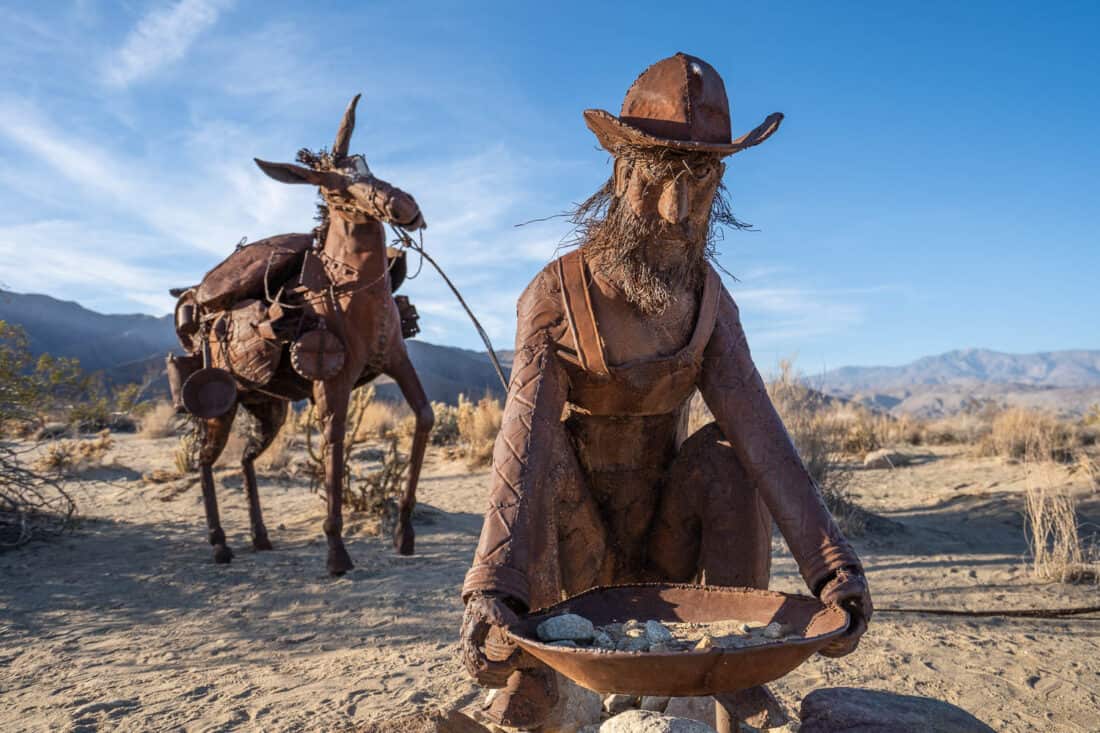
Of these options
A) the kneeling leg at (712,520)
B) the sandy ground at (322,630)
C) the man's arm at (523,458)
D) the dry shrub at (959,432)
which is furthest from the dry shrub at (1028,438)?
the man's arm at (523,458)

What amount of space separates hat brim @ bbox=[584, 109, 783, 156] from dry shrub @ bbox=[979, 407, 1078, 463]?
1060 cm

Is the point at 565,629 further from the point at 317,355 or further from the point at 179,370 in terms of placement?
the point at 179,370

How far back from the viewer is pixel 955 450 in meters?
13.9

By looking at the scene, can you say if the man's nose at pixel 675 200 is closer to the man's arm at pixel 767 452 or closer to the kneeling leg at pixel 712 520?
the man's arm at pixel 767 452

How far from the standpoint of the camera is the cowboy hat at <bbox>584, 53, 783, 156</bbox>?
6.85ft

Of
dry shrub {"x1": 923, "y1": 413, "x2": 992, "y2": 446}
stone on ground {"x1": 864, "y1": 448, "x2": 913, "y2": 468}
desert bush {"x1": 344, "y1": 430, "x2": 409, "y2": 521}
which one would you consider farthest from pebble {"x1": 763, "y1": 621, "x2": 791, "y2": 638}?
dry shrub {"x1": 923, "y1": 413, "x2": 992, "y2": 446}

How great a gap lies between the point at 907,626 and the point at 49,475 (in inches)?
427

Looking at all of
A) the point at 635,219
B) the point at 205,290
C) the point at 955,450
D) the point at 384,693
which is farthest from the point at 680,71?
the point at 955,450

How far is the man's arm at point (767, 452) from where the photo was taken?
84.6 inches

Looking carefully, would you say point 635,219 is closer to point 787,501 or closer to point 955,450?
point 787,501

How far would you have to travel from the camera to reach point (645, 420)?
2.61 metres

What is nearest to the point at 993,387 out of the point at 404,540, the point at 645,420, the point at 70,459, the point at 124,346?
the point at 124,346

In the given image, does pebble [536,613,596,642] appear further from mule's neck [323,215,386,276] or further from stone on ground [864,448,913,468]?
stone on ground [864,448,913,468]

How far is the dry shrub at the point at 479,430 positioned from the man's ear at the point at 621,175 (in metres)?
10.4
